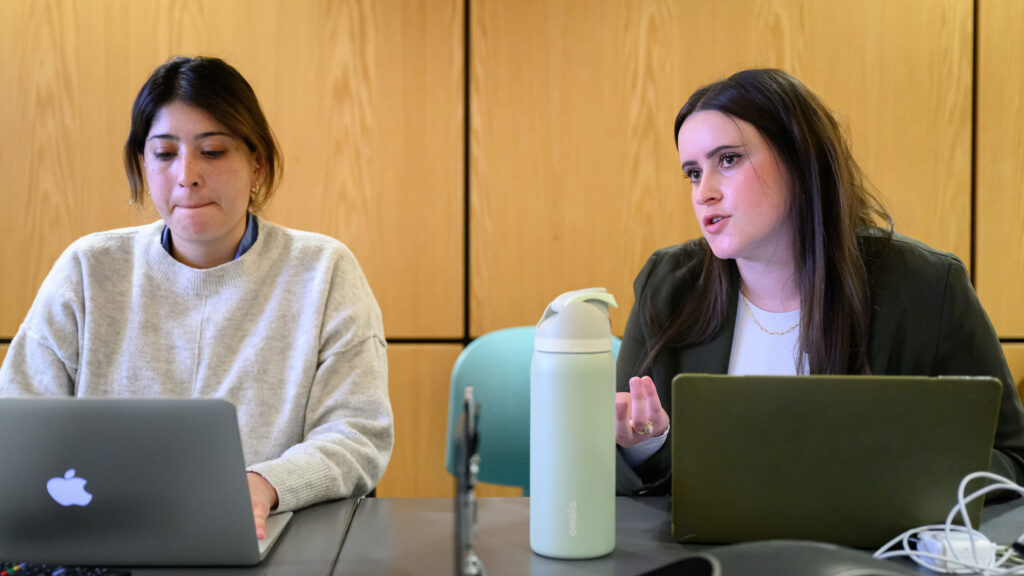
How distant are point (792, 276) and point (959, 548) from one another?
0.69 meters

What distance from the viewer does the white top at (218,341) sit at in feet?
4.76

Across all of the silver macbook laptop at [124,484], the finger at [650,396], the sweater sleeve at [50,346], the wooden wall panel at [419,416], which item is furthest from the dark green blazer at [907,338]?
the wooden wall panel at [419,416]

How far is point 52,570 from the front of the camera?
0.84 metres

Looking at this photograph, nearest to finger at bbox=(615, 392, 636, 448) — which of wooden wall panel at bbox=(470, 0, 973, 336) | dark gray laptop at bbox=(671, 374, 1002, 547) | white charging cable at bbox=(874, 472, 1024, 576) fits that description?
dark gray laptop at bbox=(671, 374, 1002, 547)

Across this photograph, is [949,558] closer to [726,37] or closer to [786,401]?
[786,401]


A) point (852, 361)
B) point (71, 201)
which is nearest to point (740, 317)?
point (852, 361)

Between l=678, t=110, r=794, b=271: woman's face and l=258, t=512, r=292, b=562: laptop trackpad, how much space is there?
817 millimetres

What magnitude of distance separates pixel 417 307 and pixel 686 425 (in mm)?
1743

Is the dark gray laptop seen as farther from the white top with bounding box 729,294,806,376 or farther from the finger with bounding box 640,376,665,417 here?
the white top with bounding box 729,294,806,376

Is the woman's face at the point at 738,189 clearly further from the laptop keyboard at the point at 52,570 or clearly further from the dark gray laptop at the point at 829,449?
the laptop keyboard at the point at 52,570

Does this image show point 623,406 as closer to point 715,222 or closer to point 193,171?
point 715,222

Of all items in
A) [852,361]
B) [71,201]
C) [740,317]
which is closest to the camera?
[852,361]

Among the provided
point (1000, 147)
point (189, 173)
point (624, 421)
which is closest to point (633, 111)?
point (1000, 147)

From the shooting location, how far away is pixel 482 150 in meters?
2.54
